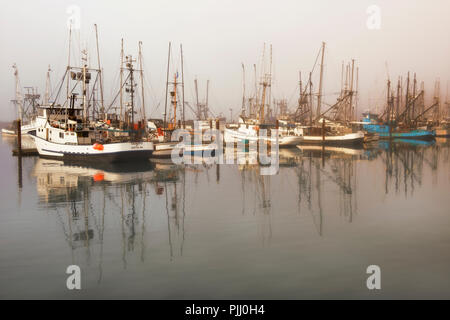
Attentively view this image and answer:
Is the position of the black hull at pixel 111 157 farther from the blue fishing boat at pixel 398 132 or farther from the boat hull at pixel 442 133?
the boat hull at pixel 442 133

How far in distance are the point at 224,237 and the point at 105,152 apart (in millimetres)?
25149

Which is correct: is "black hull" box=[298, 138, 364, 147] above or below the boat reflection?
above

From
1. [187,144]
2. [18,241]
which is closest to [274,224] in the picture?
[18,241]

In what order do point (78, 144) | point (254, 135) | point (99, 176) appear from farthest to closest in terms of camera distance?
point (254, 135)
point (78, 144)
point (99, 176)

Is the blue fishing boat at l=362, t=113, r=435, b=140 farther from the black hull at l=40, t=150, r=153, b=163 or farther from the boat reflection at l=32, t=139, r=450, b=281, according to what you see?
the black hull at l=40, t=150, r=153, b=163

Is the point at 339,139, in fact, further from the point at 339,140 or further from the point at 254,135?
the point at 254,135

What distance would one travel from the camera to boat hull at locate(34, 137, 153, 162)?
36.2 meters

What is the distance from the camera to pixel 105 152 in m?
36.2

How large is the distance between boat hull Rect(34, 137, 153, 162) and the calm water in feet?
30.3

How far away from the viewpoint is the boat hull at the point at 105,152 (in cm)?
3622

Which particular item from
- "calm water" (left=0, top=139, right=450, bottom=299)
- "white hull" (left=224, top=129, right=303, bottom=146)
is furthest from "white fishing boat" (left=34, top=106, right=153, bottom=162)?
"white hull" (left=224, top=129, right=303, bottom=146)

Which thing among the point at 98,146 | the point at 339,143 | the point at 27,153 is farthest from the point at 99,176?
the point at 339,143
